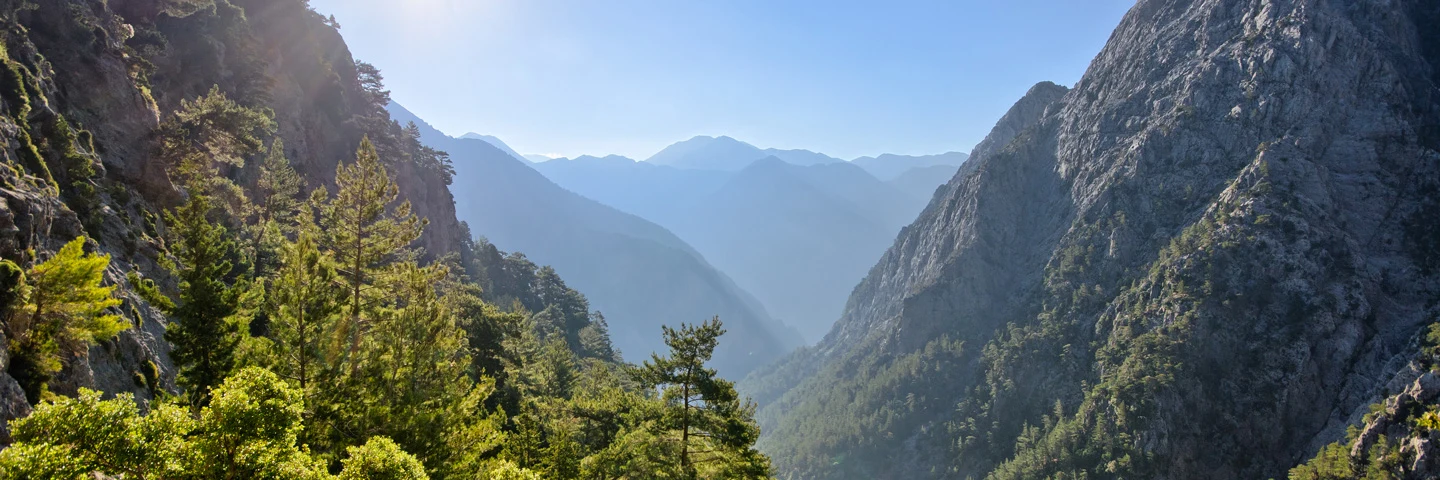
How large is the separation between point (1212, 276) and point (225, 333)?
11925 centimetres

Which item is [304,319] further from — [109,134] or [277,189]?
[277,189]

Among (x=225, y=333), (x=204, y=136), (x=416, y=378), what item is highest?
(x=204, y=136)

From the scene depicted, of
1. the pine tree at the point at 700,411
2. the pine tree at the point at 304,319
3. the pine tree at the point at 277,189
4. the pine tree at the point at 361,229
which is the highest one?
the pine tree at the point at 277,189

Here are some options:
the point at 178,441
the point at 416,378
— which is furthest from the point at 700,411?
the point at 178,441

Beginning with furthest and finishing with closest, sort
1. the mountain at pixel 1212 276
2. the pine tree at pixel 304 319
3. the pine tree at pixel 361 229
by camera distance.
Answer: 1. the mountain at pixel 1212 276
2. the pine tree at pixel 361 229
3. the pine tree at pixel 304 319

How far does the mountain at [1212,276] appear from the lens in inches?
3120

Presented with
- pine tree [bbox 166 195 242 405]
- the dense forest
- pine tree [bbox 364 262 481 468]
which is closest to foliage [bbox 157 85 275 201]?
the dense forest

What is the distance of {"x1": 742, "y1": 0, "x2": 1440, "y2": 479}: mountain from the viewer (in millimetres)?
79250

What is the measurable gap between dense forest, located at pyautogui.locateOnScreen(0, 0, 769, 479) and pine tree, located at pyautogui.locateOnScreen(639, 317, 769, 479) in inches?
3.0

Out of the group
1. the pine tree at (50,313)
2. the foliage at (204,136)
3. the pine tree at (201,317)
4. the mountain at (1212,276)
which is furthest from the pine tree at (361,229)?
the mountain at (1212,276)

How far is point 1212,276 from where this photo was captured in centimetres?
8938

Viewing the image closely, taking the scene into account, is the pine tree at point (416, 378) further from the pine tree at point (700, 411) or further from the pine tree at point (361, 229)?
the pine tree at point (700, 411)

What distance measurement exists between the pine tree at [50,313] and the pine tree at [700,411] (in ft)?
42.1

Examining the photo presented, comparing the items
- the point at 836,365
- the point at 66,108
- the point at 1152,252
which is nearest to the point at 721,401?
the point at 66,108
